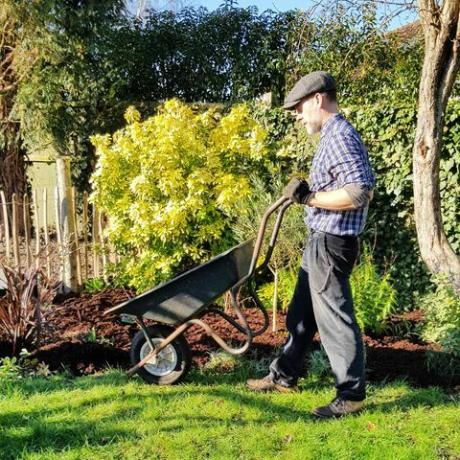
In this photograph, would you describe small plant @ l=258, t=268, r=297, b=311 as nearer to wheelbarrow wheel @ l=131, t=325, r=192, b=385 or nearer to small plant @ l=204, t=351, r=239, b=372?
small plant @ l=204, t=351, r=239, b=372

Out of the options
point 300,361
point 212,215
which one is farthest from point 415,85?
point 300,361

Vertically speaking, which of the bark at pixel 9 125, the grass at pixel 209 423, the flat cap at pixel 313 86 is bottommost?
the grass at pixel 209 423

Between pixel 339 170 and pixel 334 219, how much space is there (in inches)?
10.5

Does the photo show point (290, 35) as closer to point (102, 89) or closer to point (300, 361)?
point (102, 89)

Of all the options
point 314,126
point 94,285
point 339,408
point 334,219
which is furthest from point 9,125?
point 339,408

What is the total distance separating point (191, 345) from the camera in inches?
182

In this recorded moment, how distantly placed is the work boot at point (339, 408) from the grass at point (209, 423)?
47 mm

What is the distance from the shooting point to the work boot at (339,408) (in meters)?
3.40

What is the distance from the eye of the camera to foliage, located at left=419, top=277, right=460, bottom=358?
425 centimetres

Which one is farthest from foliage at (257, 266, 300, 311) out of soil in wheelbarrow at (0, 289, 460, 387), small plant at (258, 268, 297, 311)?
soil in wheelbarrow at (0, 289, 460, 387)

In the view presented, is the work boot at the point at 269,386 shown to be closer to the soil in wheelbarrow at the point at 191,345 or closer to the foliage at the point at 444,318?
the soil in wheelbarrow at the point at 191,345

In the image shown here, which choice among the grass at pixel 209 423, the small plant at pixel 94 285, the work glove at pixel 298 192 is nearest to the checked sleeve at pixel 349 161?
the work glove at pixel 298 192

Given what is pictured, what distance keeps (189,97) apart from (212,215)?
18.0ft

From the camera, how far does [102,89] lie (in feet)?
30.0
